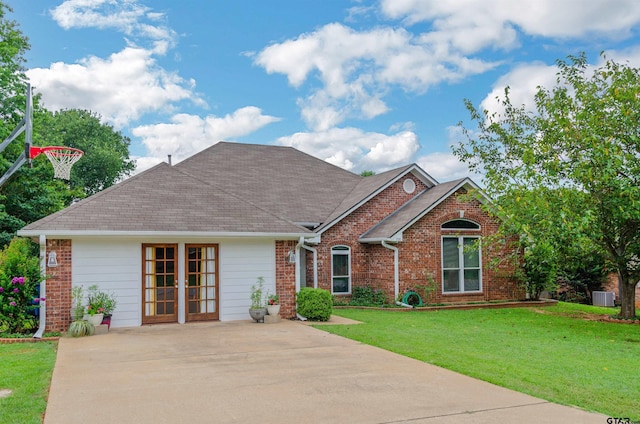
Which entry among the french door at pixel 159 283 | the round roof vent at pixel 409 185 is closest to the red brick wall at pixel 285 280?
the french door at pixel 159 283

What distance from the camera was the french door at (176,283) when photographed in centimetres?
1320

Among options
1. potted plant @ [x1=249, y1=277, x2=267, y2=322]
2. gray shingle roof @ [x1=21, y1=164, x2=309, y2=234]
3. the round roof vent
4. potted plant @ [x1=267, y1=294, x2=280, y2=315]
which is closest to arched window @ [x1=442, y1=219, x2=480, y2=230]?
the round roof vent

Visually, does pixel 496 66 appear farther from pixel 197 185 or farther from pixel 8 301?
pixel 8 301

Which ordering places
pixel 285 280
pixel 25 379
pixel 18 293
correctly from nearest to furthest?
pixel 25 379
pixel 18 293
pixel 285 280

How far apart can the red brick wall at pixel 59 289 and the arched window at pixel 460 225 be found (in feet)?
39.3

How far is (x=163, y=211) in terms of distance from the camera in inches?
534

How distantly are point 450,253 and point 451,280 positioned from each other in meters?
0.95

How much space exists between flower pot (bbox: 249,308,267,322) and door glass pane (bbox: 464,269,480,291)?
8433 millimetres

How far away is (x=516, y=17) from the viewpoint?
1556cm

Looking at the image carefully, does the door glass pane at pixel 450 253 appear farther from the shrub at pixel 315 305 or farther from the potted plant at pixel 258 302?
the potted plant at pixel 258 302

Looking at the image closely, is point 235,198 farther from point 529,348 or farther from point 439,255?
point 529,348

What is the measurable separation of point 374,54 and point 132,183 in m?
9.84

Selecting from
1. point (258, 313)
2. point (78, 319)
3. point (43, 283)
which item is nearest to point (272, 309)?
point (258, 313)

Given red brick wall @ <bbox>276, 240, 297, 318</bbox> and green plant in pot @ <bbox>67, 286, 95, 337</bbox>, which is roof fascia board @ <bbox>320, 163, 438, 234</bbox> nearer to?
red brick wall @ <bbox>276, 240, 297, 318</bbox>
